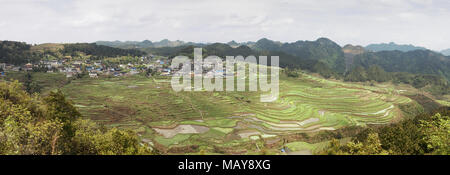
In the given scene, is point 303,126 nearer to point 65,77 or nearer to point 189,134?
point 189,134

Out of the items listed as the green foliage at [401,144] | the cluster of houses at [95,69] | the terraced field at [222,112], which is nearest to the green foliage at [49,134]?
the terraced field at [222,112]

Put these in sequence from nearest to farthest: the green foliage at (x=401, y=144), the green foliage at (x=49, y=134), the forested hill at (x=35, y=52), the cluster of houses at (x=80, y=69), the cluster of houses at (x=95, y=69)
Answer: the green foliage at (x=49, y=134) < the green foliage at (x=401, y=144) < the cluster of houses at (x=80, y=69) < the cluster of houses at (x=95, y=69) < the forested hill at (x=35, y=52)

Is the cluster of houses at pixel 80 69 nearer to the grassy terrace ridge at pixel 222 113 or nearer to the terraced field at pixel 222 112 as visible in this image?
the terraced field at pixel 222 112

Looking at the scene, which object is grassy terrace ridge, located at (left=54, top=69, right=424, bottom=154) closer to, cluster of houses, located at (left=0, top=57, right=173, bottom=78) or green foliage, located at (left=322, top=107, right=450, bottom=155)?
green foliage, located at (left=322, top=107, right=450, bottom=155)

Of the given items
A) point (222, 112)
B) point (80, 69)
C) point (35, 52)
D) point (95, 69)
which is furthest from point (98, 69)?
point (222, 112)

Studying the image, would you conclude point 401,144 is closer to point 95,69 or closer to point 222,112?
point 222,112
